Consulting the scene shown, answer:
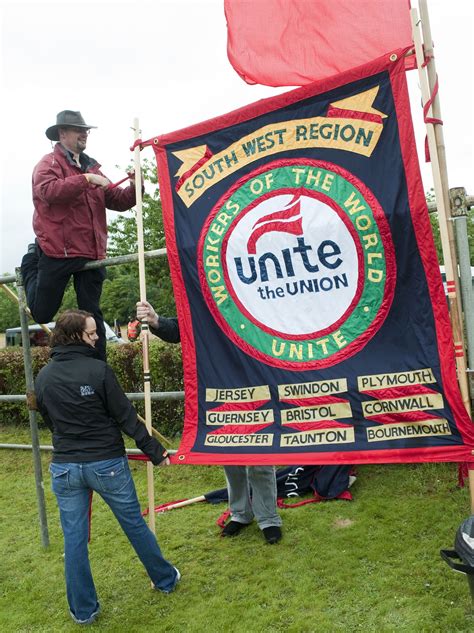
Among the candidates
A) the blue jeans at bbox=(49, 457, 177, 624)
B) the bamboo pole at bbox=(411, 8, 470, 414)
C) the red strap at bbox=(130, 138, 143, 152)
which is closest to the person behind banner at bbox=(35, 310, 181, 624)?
the blue jeans at bbox=(49, 457, 177, 624)

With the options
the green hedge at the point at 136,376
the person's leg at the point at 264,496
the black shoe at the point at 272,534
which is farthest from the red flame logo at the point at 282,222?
the green hedge at the point at 136,376

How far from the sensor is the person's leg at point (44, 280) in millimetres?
4695

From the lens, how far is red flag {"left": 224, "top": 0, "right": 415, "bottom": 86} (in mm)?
3904

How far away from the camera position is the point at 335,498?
17.4 feet

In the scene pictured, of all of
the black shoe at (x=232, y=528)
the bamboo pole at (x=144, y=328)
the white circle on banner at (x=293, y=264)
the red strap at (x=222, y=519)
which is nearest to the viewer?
the white circle on banner at (x=293, y=264)

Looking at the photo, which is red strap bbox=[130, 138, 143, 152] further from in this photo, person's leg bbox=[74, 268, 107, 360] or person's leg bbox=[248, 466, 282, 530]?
person's leg bbox=[248, 466, 282, 530]

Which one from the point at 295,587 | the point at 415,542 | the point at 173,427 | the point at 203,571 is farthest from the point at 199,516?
the point at 173,427

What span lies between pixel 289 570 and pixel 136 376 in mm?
4716

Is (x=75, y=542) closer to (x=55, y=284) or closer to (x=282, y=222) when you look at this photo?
(x=55, y=284)

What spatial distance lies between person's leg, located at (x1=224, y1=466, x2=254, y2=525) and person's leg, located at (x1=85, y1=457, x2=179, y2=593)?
1023 mm

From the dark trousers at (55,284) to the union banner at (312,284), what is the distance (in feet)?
2.87

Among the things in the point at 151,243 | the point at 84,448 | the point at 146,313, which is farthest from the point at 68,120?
the point at 151,243

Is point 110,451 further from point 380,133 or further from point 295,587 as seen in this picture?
point 380,133

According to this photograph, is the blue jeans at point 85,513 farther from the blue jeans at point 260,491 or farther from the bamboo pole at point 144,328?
the blue jeans at point 260,491
